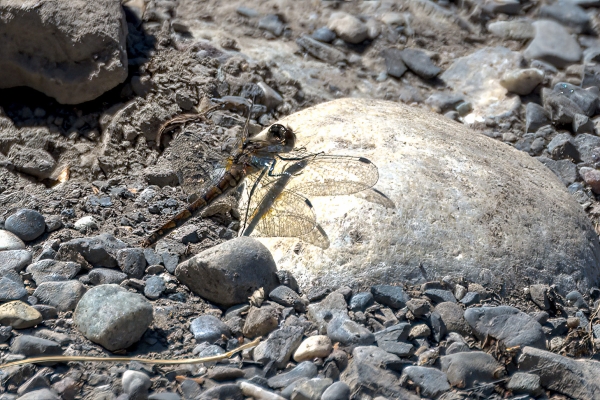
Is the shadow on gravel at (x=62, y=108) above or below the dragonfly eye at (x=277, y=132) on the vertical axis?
below

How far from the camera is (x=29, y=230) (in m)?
3.21

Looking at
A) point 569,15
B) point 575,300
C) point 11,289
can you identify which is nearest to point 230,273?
point 11,289

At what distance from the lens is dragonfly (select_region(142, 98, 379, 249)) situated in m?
3.14

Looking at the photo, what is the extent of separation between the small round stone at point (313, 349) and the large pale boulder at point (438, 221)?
1.33ft

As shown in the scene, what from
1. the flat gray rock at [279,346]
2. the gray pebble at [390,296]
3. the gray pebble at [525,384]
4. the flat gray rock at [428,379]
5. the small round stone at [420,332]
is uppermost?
the flat gray rock at [279,346]

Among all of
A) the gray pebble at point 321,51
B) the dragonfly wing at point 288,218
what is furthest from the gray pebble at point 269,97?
the dragonfly wing at point 288,218

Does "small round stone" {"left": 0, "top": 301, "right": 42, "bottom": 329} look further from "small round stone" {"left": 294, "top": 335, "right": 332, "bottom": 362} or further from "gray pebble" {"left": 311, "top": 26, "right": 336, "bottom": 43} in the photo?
"gray pebble" {"left": 311, "top": 26, "right": 336, "bottom": 43}

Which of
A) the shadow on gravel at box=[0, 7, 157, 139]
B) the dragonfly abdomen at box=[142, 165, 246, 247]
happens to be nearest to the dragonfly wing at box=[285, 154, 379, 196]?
the dragonfly abdomen at box=[142, 165, 246, 247]

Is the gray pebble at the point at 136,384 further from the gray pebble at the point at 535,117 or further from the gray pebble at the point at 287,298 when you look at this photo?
the gray pebble at the point at 535,117

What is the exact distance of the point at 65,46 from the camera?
433cm

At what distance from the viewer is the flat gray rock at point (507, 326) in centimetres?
264

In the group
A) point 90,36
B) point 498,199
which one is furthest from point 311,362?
point 90,36

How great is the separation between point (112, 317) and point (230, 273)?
1.78 ft

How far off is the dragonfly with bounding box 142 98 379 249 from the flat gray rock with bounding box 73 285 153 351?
2.36 ft
